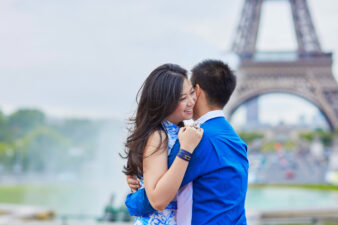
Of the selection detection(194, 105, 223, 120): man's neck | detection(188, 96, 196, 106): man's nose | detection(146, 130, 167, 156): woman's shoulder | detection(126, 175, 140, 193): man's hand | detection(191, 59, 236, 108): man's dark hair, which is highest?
detection(191, 59, 236, 108): man's dark hair

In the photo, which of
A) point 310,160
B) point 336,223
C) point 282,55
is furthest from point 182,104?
point 310,160

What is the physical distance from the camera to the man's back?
62.0 inches

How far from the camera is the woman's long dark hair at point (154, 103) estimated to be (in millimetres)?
1672

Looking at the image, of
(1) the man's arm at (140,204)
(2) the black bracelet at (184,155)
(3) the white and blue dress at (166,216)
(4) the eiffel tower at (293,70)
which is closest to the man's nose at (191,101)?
(3) the white and blue dress at (166,216)

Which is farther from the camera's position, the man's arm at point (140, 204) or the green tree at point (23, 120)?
the green tree at point (23, 120)

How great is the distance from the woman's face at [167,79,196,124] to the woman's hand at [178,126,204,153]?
0.46ft

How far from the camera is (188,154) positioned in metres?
1.54

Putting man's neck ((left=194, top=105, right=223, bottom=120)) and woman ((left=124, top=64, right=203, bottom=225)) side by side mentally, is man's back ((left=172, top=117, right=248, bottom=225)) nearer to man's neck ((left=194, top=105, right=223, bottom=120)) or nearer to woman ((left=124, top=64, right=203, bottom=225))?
woman ((left=124, top=64, right=203, bottom=225))

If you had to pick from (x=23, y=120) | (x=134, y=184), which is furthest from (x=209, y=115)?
(x=23, y=120)

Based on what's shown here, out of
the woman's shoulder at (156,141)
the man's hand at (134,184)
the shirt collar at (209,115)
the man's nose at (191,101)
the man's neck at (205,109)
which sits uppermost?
the man's nose at (191,101)

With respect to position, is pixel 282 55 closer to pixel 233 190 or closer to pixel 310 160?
pixel 310 160

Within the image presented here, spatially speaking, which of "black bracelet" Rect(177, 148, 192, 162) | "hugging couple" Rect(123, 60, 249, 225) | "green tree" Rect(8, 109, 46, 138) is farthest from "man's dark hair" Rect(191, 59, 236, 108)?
"green tree" Rect(8, 109, 46, 138)

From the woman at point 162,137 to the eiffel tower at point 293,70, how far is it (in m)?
25.8

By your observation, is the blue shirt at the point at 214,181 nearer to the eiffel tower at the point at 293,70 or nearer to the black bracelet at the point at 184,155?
the black bracelet at the point at 184,155
